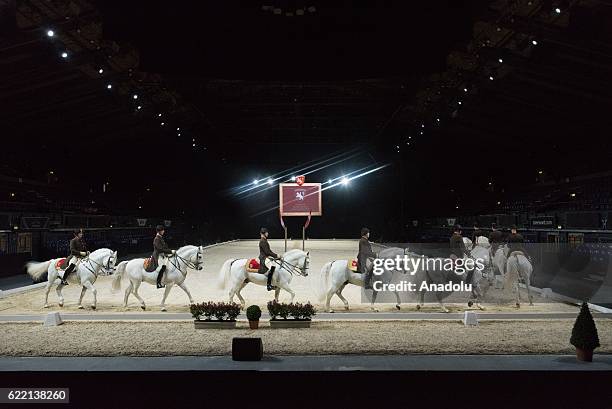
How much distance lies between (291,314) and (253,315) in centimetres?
92

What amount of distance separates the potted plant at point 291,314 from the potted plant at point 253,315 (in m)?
0.42

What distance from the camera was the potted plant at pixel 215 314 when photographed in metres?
10.6

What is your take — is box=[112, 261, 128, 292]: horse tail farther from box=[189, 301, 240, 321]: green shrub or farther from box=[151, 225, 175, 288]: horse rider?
box=[189, 301, 240, 321]: green shrub

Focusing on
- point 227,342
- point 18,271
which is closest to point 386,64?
point 227,342

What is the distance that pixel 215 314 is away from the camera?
10.7 metres

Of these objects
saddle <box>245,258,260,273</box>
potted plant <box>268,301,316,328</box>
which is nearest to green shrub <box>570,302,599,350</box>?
potted plant <box>268,301,316,328</box>

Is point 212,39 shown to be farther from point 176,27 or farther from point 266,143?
point 266,143

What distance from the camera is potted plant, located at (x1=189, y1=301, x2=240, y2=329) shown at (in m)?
10.6

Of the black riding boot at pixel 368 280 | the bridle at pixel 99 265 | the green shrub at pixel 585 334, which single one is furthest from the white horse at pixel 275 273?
the green shrub at pixel 585 334

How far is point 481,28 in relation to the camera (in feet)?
67.8

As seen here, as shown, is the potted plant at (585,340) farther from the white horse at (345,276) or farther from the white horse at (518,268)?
the white horse at (518,268)

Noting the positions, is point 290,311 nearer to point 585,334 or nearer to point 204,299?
point 204,299

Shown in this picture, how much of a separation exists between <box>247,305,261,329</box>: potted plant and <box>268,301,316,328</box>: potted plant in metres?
0.42

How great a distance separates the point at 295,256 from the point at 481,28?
13805 mm
